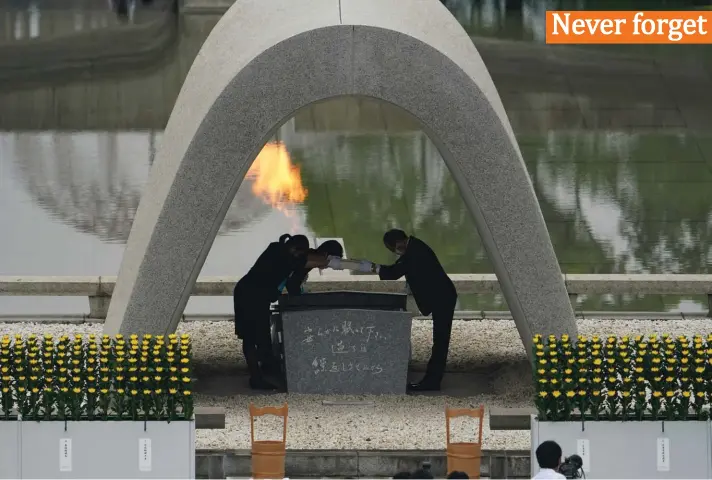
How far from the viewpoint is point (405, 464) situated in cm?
1571

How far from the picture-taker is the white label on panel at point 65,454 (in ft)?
48.3

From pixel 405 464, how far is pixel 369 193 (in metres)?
14.2

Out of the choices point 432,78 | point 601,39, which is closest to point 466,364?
point 432,78

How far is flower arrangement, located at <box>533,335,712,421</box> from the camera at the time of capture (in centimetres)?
1495

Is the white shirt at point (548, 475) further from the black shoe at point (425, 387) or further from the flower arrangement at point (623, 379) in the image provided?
the black shoe at point (425, 387)

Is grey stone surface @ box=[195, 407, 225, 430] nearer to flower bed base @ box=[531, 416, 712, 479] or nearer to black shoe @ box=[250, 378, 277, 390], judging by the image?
black shoe @ box=[250, 378, 277, 390]

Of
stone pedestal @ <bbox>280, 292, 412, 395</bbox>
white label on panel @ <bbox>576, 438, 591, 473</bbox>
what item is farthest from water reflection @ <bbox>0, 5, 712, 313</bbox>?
white label on panel @ <bbox>576, 438, 591, 473</bbox>

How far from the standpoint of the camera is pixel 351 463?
15711mm

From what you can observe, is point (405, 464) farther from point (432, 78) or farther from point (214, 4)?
point (214, 4)

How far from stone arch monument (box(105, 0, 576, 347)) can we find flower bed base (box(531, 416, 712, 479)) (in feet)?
9.76

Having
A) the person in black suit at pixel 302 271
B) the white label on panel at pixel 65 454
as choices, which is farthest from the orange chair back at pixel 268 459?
the person in black suit at pixel 302 271

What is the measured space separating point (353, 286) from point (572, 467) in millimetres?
9485

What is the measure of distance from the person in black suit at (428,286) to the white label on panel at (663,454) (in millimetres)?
4267

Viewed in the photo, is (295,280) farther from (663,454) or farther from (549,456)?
(549,456)
